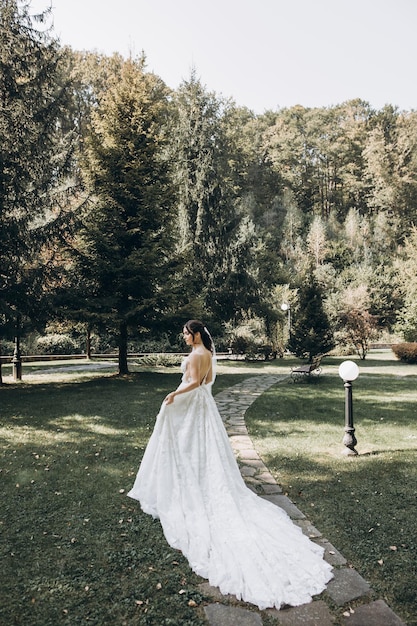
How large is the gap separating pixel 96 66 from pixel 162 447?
127 ft

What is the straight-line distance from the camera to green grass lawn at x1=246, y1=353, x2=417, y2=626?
12.3 ft

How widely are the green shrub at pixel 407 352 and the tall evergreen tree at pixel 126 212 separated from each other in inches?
568

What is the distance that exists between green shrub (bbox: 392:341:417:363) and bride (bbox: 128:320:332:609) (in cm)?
2017

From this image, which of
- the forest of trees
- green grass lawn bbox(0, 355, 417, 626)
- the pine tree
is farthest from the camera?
the forest of trees

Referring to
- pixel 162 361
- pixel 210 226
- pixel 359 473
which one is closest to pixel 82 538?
pixel 359 473

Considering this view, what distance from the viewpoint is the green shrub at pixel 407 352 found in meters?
22.2

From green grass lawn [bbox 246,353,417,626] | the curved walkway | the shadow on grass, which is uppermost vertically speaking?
the shadow on grass

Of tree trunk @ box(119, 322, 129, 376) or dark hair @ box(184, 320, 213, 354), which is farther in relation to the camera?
tree trunk @ box(119, 322, 129, 376)

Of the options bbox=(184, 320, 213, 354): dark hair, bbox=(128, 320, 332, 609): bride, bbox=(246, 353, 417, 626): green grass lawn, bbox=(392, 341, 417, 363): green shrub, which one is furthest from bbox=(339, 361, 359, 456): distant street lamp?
bbox=(392, 341, 417, 363): green shrub

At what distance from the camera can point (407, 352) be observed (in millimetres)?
22422

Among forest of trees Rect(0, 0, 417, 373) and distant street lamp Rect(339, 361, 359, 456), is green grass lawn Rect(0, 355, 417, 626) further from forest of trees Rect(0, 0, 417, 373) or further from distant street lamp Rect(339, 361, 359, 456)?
forest of trees Rect(0, 0, 417, 373)

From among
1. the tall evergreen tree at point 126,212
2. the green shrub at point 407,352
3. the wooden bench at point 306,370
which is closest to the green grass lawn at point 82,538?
the tall evergreen tree at point 126,212

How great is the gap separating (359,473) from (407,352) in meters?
18.5

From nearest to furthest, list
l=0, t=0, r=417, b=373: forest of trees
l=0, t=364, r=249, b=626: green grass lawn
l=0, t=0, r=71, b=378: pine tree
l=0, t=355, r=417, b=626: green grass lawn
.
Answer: l=0, t=364, r=249, b=626: green grass lawn < l=0, t=355, r=417, b=626: green grass lawn < l=0, t=0, r=71, b=378: pine tree < l=0, t=0, r=417, b=373: forest of trees
